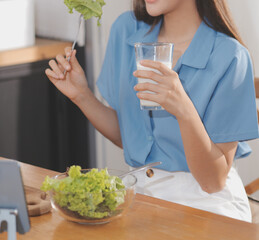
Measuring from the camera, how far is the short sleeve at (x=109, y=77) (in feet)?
6.45

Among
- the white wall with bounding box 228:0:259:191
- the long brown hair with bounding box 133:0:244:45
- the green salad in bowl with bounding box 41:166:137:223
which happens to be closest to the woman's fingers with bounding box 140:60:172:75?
the green salad in bowl with bounding box 41:166:137:223

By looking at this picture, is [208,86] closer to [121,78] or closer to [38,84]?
[121,78]

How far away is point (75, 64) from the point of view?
5.62ft

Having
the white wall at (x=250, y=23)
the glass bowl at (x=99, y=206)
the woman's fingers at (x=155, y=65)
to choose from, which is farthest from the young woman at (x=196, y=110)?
the white wall at (x=250, y=23)

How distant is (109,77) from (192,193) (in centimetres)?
57

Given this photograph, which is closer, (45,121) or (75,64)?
(75,64)

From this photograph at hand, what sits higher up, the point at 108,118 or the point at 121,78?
the point at 121,78

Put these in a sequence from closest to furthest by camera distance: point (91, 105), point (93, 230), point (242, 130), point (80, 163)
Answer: point (93, 230) < point (242, 130) < point (91, 105) < point (80, 163)

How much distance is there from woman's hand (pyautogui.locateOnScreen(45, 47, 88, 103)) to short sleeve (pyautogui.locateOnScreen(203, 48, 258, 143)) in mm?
436

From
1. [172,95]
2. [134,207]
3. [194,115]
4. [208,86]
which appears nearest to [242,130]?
[208,86]

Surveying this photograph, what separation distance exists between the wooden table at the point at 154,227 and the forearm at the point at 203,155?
292 mm

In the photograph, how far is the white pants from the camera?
1.66 meters

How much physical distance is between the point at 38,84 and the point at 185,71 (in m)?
1.05

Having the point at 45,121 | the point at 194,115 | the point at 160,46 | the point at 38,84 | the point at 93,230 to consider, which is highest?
the point at 160,46
